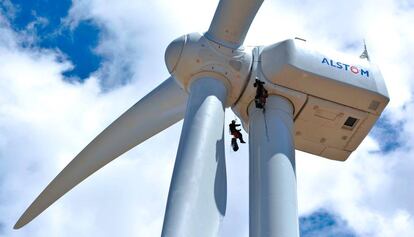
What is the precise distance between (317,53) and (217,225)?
12.8ft

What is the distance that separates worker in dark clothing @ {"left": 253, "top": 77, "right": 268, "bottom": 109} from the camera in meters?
10.2

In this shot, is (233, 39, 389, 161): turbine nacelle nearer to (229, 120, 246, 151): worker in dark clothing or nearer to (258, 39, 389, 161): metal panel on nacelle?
(258, 39, 389, 161): metal panel on nacelle

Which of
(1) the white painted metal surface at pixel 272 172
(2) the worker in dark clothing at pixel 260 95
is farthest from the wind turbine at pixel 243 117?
(2) the worker in dark clothing at pixel 260 95

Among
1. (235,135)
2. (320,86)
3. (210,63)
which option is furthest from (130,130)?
(320,86)

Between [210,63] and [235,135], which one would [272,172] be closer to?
[235,135]

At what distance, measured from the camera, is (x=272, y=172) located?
9.13 m

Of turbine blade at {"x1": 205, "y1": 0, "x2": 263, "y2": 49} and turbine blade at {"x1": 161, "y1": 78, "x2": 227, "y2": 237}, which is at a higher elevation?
turbine blade at {"x1": 205, "y1": 0, "x2": 263, "y2": 49}

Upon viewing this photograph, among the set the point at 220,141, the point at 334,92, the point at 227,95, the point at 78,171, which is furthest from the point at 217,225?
the point at 78,171

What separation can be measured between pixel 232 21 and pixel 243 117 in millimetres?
1724

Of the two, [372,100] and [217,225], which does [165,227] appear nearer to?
[217,225]

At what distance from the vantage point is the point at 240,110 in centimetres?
1092

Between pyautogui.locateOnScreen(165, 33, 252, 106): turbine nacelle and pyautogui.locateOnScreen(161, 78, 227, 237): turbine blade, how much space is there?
46 cm

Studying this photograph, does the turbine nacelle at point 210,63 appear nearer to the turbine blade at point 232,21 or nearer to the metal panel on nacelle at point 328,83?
the turbine blade at point 232,21

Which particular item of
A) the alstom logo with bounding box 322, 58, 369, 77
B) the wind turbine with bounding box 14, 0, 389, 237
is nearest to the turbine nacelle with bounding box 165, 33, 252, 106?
the wind turbine with bounding box 14, 0, 389, 237
